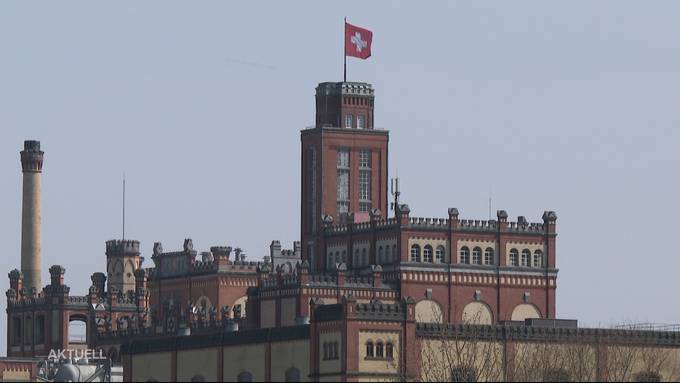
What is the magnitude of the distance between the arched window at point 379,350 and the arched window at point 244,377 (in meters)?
11.8

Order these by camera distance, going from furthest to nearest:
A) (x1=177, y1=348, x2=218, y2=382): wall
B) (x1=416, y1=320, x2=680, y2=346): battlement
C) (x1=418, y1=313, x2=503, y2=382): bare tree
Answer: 1. (x1=177, y1=348, x2=218, y2=382): wall
2. (x1=416, y1=320, x2=680, y2=346): battlement
3. (x1=418, y1=313, x2=503, y2=382): bare tree

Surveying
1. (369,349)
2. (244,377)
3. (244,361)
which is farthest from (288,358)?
(369,349)

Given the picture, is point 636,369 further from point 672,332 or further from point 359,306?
point 359,306

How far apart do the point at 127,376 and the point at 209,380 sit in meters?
11.0

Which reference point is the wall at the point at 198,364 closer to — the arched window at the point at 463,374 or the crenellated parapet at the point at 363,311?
the crenellated parapet at the point at 363,311

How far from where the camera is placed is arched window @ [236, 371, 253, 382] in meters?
185

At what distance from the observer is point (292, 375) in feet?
594

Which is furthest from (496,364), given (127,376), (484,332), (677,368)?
(127,376)

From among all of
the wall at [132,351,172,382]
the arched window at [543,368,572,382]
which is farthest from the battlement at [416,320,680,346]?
the wall at [132,351,172,382]

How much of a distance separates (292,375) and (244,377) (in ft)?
19.1

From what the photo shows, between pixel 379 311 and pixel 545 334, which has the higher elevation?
pixel 379 311

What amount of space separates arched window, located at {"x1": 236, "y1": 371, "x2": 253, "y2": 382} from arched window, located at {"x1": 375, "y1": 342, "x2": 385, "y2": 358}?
11.8 m

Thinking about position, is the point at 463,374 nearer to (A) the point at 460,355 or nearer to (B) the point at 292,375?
(A) the point at 460,355

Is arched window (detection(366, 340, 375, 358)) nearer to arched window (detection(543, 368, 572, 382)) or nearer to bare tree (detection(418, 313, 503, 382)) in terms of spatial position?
bare tree (detection(418, 313, 503, 382))
